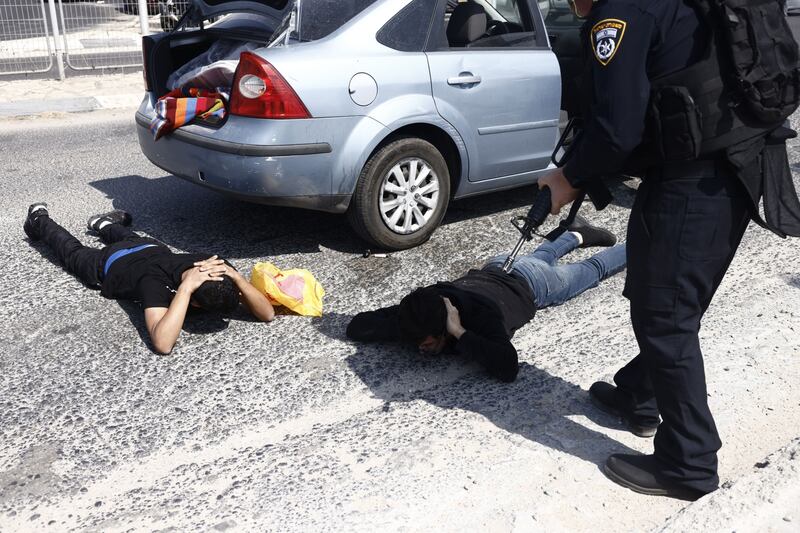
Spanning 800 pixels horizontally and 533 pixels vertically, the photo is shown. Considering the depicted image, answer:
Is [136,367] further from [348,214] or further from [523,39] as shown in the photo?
[523,39]

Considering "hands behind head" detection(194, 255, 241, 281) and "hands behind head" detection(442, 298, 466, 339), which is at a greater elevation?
"hands behind head" detection(194, 255, 241, 281)

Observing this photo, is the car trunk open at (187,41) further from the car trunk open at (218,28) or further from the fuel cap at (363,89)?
the fuel cap at (363,89)

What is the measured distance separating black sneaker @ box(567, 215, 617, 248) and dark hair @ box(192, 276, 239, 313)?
2.18 metres

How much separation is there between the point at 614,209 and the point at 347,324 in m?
2.67

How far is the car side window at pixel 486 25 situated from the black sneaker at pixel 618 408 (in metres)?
2.53

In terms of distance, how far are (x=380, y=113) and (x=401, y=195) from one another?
53 cm

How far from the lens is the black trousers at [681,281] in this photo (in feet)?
9.17

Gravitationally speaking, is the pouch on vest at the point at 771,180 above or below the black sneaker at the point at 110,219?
above

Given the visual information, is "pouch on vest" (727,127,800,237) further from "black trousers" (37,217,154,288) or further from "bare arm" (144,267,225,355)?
"black trousers" (37,217,154,288)

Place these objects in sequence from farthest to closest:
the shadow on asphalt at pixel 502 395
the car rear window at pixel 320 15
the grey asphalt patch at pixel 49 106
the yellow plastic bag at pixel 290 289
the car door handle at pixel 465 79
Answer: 1. the grey asphalt patch at pixel 49 106
2. the car door handle at pixel 465 79
3. the car rear window at pixel 320 15
4. the yellow plastic bag at pixel 290 289
5. the shadow on asphalt at pixel 502 395

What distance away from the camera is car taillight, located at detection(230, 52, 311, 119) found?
4.71 meters

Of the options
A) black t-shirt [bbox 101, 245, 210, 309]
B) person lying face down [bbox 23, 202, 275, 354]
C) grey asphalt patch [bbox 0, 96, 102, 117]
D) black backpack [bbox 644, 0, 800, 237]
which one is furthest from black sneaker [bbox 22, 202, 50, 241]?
grey asphalt patch [bbox 0, 96, 102, 117]

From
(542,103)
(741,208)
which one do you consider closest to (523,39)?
(542,103)

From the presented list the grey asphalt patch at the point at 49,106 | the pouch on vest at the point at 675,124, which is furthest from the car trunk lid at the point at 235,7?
the grey asphalt patch at the point at 49,106
